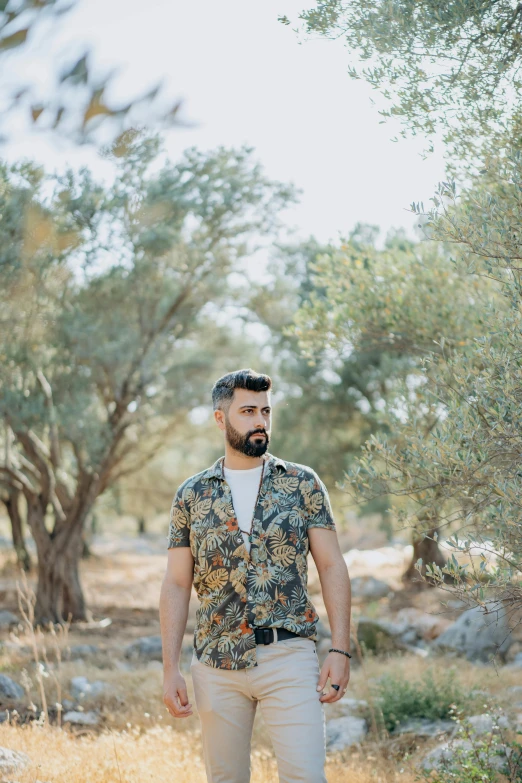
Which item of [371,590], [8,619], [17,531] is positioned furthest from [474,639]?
[17,531]

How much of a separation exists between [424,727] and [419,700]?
14.9 inches

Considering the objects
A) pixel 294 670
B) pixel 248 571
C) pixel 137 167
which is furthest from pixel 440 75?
pixel 137 167

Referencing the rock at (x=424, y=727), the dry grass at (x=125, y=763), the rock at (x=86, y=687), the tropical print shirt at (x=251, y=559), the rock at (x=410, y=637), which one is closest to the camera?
the tropical print shirt at (x=251, y=559)

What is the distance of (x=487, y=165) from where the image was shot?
191 inches

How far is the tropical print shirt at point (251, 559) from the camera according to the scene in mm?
3576

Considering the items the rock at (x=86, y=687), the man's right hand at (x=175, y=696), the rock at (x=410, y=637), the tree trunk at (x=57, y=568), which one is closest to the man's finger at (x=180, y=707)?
the man's right hand at (x=175, y=696)

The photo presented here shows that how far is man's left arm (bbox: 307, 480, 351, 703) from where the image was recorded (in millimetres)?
3484

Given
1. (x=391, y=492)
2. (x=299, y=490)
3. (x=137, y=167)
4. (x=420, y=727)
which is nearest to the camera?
(x=299, y=490)

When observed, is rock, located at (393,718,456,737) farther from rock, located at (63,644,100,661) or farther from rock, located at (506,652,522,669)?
rock, located at (63,644,100,661)

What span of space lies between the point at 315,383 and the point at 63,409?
8.59 m

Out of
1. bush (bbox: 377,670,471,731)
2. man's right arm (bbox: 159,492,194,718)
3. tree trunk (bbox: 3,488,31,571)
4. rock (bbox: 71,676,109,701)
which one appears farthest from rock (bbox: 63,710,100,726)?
tree trunk (bbox: 3,488,31,571)

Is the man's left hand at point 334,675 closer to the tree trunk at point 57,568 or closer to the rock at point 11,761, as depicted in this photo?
the rock at point 11,761

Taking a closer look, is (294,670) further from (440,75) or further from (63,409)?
(63,409)

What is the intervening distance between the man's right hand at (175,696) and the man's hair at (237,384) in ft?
4.17
